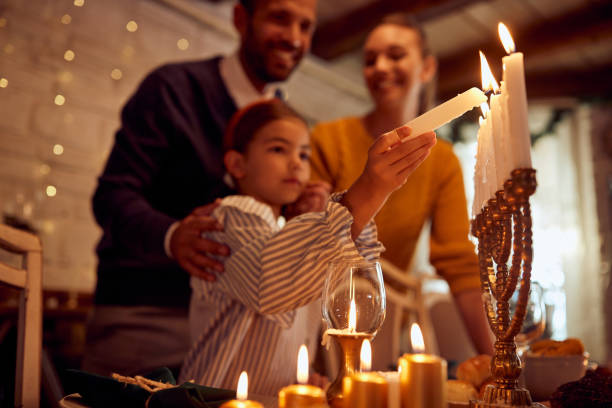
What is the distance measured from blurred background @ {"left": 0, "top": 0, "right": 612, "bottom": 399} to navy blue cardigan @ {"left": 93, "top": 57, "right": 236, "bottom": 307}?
2.63ft

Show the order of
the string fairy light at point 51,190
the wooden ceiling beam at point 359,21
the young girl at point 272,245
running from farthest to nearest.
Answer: the wooden ceiling beam at point 359,21, the string fairy light at point 51,190, the young girl at point 272,245

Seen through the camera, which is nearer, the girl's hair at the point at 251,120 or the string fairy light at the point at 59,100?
the girl's hair at the point at 251,120

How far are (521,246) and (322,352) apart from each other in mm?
1363

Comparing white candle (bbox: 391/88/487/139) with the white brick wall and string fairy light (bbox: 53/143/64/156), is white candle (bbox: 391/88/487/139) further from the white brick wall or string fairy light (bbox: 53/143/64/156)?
string fairy light (bbox: 53/143/64/156)

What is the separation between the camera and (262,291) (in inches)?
32.5

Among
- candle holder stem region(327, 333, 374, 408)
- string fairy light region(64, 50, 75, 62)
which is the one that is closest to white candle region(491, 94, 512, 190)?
candle holder stem region(327, 333, 374, 408)

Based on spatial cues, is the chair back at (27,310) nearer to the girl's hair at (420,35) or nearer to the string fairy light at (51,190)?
the girl's hair at (420,35)

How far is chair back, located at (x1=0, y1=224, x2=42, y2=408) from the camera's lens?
733mm

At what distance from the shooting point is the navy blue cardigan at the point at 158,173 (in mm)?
1356

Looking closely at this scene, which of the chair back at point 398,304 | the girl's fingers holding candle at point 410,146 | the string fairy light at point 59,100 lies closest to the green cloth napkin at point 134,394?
the girl's fingers holding candle at point 410,146

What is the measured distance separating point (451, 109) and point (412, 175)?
854 millimetres

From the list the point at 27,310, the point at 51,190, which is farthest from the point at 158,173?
the point at 51,190

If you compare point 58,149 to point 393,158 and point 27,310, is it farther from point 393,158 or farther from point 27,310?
point 393,158

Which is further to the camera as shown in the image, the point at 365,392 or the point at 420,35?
the point at 420,35
